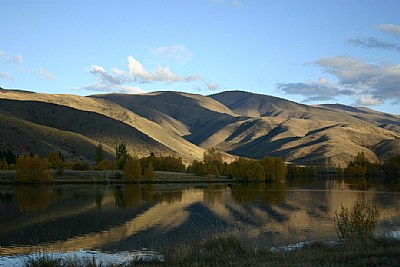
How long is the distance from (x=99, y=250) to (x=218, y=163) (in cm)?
12464

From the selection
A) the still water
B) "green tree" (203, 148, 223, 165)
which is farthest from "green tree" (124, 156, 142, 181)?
the still water

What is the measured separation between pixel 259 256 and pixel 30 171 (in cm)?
8910

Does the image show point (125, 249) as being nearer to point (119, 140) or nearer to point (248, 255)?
point (248, 255)

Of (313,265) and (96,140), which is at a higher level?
(96,140)

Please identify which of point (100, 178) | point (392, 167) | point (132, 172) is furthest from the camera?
point (392, 167)

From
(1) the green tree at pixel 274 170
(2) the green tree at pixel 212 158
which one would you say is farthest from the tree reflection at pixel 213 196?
(2) the green tree at pixel 212 158

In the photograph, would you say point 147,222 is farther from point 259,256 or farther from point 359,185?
point 359,185

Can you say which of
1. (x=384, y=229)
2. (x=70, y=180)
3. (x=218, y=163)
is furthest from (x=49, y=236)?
(x=218, y=163)

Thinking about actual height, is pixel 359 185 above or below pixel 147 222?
above

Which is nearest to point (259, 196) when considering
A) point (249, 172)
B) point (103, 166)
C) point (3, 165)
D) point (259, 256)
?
point (249, 172)

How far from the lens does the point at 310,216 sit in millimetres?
45625

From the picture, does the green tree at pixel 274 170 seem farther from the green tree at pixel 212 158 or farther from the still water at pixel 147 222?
the still water at pixel 147 222

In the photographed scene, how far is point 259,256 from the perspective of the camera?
19.0 meters

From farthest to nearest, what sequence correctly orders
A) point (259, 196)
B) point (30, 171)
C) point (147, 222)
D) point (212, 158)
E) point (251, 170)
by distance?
point (212, 158)
point (251, 170)
point (30, 171)
point (259, 196)
point (147, 222)
